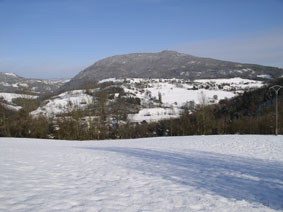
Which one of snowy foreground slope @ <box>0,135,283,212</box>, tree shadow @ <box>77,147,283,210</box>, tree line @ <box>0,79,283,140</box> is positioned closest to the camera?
snowy foreground slope @ <box>0,135,283,212</box>

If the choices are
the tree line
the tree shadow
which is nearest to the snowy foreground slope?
the tree shadow

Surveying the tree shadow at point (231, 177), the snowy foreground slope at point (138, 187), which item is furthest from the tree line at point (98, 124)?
the tree shadow at point (231, 177)

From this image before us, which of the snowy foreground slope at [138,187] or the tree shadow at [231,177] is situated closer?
the snowy foreground slope at [138,187]

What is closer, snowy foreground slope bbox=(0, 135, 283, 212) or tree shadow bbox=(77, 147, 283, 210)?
snowy foreground slope bbox=(0, 135, 283, 212)

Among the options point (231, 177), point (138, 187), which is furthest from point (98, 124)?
point (138, 187)

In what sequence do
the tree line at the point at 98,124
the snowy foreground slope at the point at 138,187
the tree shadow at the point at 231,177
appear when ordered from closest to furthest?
the snowy foreground slope at the point at 138,187
the tree shadow at the point at 231,177
the tree line at the point at 98,124

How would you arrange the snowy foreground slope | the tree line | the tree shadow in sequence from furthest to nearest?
the tree line
the tree shadow
the snowy foreground slope

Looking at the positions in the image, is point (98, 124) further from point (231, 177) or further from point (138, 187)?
point (138, 187)

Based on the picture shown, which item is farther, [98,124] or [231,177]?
[98,124]

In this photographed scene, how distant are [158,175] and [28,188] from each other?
431cm

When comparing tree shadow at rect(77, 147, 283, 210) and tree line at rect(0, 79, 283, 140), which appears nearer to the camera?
tree shadow at rect(77, 147, 283, 210)

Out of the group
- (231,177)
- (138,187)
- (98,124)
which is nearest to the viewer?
(138,187)

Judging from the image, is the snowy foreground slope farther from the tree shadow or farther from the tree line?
the tree line

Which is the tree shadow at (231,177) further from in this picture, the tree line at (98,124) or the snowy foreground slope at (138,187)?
the tree line at (98,124)
